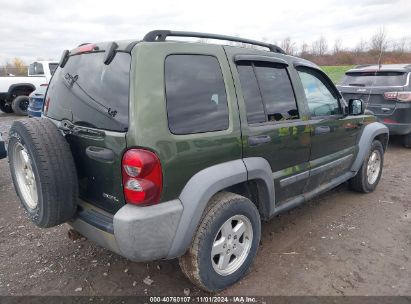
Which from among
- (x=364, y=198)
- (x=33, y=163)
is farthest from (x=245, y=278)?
(x=364, y=198)

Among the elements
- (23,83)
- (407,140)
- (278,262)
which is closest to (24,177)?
(278,262)

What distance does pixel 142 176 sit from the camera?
2053 millimetres

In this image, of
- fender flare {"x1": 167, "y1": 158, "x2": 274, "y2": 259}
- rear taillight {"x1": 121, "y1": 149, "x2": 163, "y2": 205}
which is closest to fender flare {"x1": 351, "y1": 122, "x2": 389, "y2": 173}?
fender flare {"x1": 167, "y1": 158, "x2": 274, "y2": 259}

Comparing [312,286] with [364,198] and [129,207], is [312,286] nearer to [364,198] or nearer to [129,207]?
[129,207]

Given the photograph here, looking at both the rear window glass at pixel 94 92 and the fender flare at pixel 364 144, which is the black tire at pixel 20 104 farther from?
the fender flare at pixel 364 144

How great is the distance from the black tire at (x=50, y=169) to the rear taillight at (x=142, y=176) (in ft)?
1.43

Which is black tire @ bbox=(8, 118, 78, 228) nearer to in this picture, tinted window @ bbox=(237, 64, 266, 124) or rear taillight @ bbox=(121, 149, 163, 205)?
rear taillight @ bbox=(121, 149, 163, 205)

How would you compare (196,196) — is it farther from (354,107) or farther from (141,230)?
(354,107)

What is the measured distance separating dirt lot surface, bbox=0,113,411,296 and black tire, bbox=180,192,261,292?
0.66 feet

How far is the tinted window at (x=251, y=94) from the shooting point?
2656mm

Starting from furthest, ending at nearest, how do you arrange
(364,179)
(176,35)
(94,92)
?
(364,179) → (176,35) → (94,92)

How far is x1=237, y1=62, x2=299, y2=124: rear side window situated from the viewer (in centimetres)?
269

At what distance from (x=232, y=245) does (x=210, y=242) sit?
0.31 meters

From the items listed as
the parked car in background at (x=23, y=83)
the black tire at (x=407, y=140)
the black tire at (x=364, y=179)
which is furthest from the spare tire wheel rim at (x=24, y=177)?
the parked car in background at (x=23, y=83)
